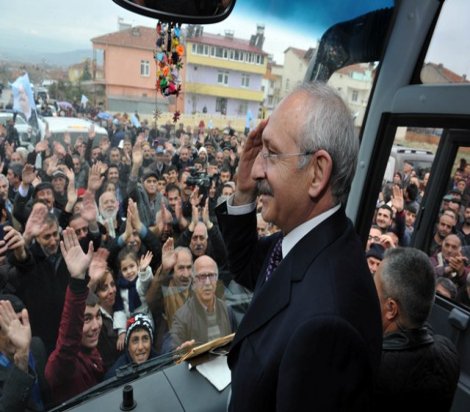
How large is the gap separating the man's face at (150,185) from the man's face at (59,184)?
0.33m

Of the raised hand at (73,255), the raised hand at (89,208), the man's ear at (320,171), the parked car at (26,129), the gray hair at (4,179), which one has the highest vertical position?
the man's ear at (320,171)

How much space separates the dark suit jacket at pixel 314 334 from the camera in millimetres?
708

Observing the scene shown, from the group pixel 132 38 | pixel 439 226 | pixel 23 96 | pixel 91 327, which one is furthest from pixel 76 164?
pixel 439 226

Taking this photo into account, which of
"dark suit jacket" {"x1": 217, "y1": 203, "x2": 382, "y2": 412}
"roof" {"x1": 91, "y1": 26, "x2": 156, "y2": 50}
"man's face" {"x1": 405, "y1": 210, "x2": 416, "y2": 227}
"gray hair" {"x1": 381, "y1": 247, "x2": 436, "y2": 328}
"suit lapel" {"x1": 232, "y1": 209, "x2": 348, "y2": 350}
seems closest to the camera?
"dark suit jacket" {"x1": 217, "y1": 203, "x2": 382, "y2": 412}

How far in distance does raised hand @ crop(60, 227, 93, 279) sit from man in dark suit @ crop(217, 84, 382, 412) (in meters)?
0.87

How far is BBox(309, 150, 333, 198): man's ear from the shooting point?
2.81 ft

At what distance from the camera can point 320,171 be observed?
0.87 meters

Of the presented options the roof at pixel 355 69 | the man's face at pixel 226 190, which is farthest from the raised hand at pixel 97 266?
the roof at pixel 355 69

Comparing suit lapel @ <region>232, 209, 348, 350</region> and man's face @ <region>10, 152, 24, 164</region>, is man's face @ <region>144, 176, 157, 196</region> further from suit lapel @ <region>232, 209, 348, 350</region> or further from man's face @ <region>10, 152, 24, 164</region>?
suit lapel @ <region>232, 209, 348, 350</region>

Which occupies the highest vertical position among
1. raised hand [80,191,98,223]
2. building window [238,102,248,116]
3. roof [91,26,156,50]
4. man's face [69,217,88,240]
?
roof [91,26,156,50]

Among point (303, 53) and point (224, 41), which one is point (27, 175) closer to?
point (224, 41)

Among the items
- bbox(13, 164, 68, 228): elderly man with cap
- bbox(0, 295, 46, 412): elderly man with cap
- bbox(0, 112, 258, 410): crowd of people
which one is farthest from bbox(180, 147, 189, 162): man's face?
bbox(0, 295, 46, 412): elderly man with cap

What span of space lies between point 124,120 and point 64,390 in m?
1.06

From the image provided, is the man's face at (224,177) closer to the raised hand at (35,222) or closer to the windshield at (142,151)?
the windshield at (142,151)
